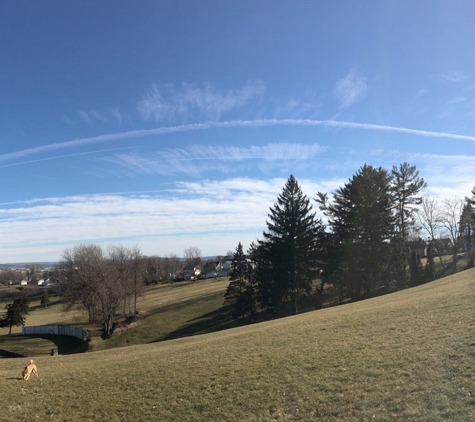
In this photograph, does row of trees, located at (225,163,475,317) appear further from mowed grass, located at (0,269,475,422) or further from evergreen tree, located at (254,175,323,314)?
mowed grass, located at (0,269,475,422)

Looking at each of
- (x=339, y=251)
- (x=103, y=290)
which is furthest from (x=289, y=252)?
(x=103, y=290)

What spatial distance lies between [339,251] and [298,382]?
3360 cm

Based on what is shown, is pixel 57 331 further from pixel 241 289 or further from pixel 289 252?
pixel 289 252

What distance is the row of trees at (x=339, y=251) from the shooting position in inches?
1576

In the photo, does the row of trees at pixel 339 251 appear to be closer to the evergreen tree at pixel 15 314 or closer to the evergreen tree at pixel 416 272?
the evergreen tree at pixel 416 272

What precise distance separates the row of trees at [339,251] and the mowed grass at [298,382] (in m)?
27.1

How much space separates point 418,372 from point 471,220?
52.8 meters

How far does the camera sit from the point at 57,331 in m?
51.3

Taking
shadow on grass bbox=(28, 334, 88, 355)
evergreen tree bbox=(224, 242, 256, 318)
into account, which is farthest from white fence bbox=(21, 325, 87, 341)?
evergreen tree bbox=(224, 242, 256, 318)

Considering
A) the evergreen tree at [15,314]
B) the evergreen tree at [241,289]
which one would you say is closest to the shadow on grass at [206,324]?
the evergreen tree at [241,289]

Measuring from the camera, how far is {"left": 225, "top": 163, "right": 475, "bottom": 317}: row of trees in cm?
4003

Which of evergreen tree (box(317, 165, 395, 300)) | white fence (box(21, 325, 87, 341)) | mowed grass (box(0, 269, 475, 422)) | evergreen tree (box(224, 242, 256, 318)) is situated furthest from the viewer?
white fence (box(21, 325, 87, 341))

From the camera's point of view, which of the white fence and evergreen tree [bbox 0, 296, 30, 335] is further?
evergreen tree [bbox 0, 296, 30, 335]

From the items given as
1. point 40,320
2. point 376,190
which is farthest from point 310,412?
point 40,320
